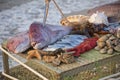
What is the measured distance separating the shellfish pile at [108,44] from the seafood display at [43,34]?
0.50m

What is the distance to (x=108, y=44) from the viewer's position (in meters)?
4.77

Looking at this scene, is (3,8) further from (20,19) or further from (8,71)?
(8,71)

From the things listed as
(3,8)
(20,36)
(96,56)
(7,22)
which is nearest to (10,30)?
(7,22)

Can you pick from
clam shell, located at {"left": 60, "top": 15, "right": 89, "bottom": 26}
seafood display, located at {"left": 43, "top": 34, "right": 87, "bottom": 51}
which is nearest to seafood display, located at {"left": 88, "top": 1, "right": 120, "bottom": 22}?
clam shell, located at {"left": 60, "top": 15, "right": 89, "bottom": 26}

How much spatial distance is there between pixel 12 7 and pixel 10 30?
6.74ft

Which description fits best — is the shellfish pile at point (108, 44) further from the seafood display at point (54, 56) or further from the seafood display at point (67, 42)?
the seafood display at point (54, 56)

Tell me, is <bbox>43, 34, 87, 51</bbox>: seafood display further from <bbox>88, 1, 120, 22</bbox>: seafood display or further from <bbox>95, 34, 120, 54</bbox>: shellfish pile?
<bbox>88, 1, 120, 22</bbox>: seafood display

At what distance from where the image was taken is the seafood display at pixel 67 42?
15.6 feet

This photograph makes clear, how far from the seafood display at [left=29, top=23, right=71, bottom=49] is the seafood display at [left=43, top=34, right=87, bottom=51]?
5 centimetres

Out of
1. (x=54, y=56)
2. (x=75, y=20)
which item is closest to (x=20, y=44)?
(x=54, y=56)

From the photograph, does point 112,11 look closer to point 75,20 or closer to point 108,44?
point 75,20

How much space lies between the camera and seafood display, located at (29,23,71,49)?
4.67m

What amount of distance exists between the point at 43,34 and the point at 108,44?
2.45 ft

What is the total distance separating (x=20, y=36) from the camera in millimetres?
4898
